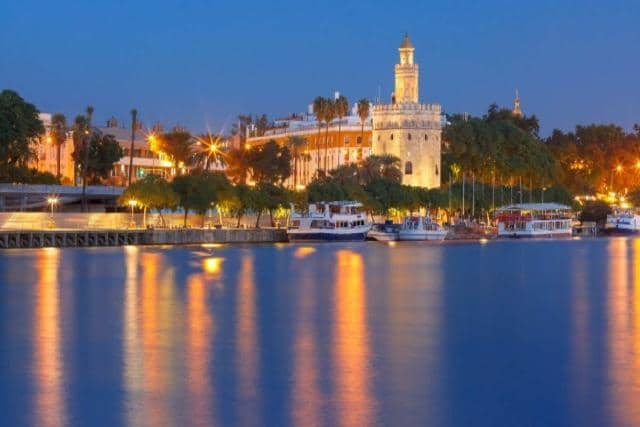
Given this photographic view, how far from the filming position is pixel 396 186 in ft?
327

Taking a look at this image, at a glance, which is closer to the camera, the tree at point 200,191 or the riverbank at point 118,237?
the riverbank at point 118,237

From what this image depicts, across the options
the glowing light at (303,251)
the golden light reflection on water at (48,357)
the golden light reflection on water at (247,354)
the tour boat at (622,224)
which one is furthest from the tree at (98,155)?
the golden light reflection on water at (247,354)

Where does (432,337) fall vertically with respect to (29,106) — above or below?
below

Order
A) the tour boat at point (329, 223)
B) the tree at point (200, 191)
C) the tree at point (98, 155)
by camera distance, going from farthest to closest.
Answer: the tree at point (98, 155) < the tour boat at point (329, 223) < the tree at point (200, 191)

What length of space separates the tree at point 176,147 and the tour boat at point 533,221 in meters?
26.2

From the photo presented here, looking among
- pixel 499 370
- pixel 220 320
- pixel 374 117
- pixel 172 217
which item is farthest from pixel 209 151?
pixel 499 370

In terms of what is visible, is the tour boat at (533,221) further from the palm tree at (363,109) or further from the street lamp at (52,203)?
the street lamp at (52,203)

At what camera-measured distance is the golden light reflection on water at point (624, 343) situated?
2497cm

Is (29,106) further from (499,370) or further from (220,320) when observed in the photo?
(499,370)

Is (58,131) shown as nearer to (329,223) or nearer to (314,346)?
(329,223)

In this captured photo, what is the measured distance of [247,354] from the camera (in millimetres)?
31312

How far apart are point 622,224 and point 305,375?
95583 mm

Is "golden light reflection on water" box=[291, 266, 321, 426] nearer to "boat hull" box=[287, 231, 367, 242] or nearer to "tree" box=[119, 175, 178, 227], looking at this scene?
"tree" box=[119, 175, 178, 227]

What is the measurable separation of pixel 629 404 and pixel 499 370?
453cm
